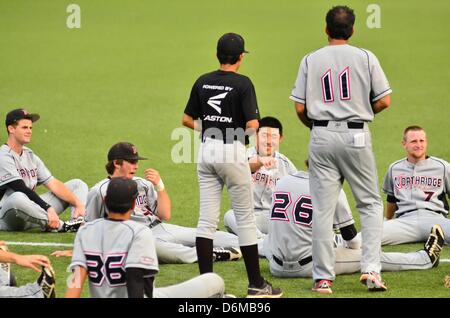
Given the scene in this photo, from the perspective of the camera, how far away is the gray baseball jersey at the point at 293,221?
8.34 meters

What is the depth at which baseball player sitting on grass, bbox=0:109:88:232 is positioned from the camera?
401 inches

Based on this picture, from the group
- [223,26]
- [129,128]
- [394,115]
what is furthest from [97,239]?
[223,26]

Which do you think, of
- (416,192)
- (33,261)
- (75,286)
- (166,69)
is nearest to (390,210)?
(416,192)

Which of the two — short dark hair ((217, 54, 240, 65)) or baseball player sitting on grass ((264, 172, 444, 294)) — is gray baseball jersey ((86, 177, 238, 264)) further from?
short dark hair ((217, 54, 240, 65))

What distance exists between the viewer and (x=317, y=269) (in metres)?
7.82

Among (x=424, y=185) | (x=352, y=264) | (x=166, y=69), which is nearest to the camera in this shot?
(x=352, y=264)

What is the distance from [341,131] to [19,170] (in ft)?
12.6

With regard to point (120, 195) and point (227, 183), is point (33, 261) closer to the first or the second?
point (120, 195)

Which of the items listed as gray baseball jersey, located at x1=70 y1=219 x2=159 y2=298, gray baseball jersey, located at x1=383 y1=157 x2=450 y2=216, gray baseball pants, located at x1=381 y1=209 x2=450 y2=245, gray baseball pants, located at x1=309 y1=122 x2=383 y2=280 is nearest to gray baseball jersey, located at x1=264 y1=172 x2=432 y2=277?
gray baseball pants, located at x1=309 y1=122 x2=383 y2=280

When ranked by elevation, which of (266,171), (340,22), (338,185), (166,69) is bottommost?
(266,171)

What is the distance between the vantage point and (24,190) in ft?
33.7

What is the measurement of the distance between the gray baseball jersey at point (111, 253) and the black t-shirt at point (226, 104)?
58.4 inches
